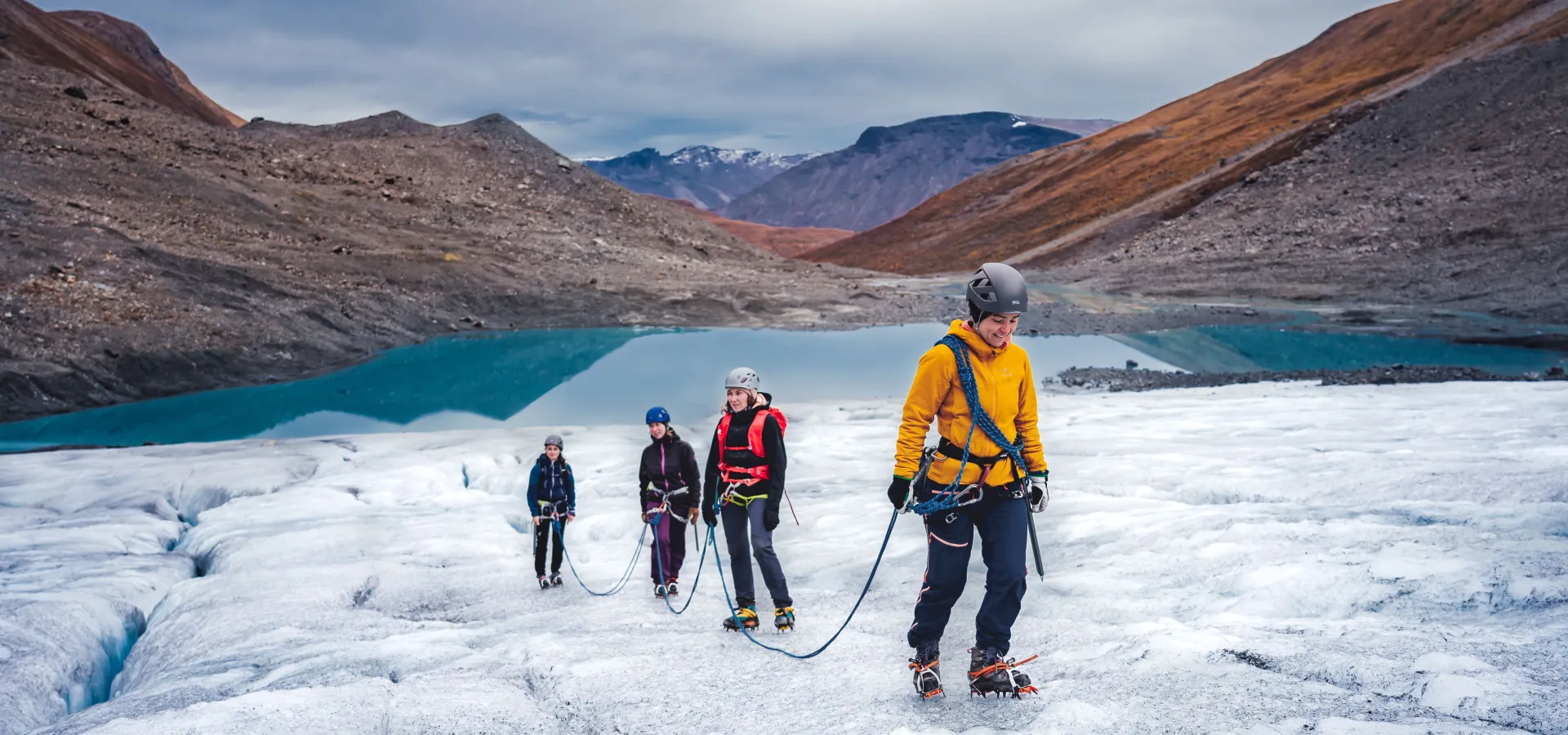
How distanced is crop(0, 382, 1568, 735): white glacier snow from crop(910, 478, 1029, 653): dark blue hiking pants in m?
0.48

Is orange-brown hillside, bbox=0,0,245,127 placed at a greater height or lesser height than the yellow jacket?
greater

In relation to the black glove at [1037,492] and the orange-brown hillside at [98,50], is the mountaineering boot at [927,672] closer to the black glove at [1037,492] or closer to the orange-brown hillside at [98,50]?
the black glove at [1037,492]

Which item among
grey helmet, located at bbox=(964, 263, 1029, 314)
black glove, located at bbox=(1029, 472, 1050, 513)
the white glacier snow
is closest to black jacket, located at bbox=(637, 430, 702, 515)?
the white glacier snow

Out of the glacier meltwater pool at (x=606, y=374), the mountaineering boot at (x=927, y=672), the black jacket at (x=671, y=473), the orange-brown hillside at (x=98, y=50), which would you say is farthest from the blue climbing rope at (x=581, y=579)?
the orange-brown hillside at (x=98, y=50)

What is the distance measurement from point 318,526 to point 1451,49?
367 ft

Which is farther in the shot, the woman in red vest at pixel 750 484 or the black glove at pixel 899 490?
the woman in red vest at pixel 750 484

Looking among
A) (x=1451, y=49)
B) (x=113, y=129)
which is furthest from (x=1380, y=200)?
(x=113, y=129)

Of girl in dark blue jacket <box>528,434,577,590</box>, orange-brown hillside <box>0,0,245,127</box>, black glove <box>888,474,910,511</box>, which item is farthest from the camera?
orange-brown hillside <box>0,0,245,127</box>

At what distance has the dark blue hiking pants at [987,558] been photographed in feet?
17.7

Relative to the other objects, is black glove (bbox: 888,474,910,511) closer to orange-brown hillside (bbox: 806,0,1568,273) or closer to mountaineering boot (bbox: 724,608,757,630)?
mountaineering boot (bbox: 724,608,757,630)

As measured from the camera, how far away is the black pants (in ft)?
32.2

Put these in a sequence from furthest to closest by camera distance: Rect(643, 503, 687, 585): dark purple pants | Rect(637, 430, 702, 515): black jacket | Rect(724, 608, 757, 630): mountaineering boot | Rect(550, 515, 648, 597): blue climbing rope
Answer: Rect(550, 515, 648, 597): blue climbing rope
Rect(643, 503, 687, 585): dark purple pants
Rect(637, 430, 702, 515): black jacket
Rect(724, 608, 757, 630): mountaineering boot

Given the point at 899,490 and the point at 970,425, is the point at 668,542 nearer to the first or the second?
the point at 899,490

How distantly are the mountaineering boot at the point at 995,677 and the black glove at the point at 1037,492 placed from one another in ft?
2.93
